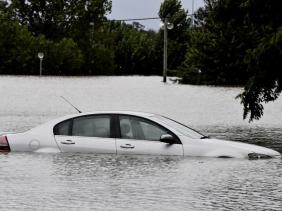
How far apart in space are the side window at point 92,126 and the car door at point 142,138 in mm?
251

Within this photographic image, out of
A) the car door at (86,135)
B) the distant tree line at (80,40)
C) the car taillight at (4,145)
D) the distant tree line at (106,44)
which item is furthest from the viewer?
the distant tree line at (80,40)

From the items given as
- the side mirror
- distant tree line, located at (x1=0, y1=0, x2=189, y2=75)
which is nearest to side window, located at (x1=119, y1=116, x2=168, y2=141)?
the side mirror

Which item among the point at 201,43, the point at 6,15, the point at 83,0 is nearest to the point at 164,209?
the point at 201,43

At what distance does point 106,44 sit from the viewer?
115 m

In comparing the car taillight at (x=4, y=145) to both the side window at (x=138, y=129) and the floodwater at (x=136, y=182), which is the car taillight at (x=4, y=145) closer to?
the floodwater at (x=136, y=182)

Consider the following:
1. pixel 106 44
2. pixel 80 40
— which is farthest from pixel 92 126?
pixel 106 44

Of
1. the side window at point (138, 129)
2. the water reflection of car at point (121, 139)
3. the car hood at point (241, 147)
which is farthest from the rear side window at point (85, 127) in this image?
the car hood at point (241, 147)

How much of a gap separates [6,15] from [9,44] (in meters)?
7.32

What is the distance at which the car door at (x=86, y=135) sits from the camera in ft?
50.7

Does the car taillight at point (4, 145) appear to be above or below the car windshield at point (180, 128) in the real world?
below

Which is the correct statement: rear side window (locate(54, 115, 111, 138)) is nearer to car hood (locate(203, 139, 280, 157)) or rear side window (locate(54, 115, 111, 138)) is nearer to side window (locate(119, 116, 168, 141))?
side window (locate(119, 116, 168, 141))

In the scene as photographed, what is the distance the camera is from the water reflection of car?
1534cm

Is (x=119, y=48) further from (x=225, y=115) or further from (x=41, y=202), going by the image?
(x=41, y=202)

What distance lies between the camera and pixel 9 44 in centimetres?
9825
